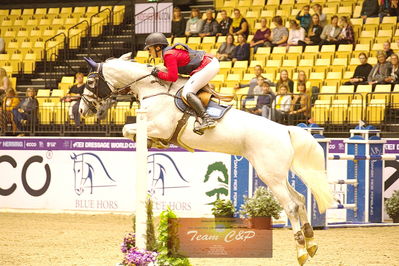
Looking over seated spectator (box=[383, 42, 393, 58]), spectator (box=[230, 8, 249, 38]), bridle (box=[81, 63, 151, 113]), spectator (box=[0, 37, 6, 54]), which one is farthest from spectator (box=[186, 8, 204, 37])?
bridle (box=[81, 63, 151, 113])

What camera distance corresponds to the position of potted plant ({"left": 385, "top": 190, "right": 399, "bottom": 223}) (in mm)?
11938

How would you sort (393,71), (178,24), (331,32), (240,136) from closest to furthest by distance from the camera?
(240,136), (393,71), (331,32), (178,24)

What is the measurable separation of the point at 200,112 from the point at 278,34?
30.3 ft

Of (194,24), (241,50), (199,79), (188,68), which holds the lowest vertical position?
(199,79)

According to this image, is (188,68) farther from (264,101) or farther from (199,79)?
(264,101)

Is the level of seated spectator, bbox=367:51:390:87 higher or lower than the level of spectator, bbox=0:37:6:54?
lower

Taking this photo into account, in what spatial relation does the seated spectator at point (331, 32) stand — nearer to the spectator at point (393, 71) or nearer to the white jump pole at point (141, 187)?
the spectator at point (393, 71)

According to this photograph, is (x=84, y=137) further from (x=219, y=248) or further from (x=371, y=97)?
(x=219, y=248)

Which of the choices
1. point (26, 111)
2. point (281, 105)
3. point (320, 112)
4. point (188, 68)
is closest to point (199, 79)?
point (188, 68)

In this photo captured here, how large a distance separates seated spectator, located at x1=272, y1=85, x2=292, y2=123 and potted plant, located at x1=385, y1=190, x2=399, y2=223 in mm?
2300

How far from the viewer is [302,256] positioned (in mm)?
7359

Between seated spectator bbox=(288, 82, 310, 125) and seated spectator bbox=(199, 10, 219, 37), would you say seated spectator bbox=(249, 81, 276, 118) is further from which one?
seated spectator bbox=(199, 10, 219, 37)

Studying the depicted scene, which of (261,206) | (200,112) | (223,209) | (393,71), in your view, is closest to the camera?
(200,112)

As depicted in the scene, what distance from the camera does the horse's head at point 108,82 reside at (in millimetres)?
8070
